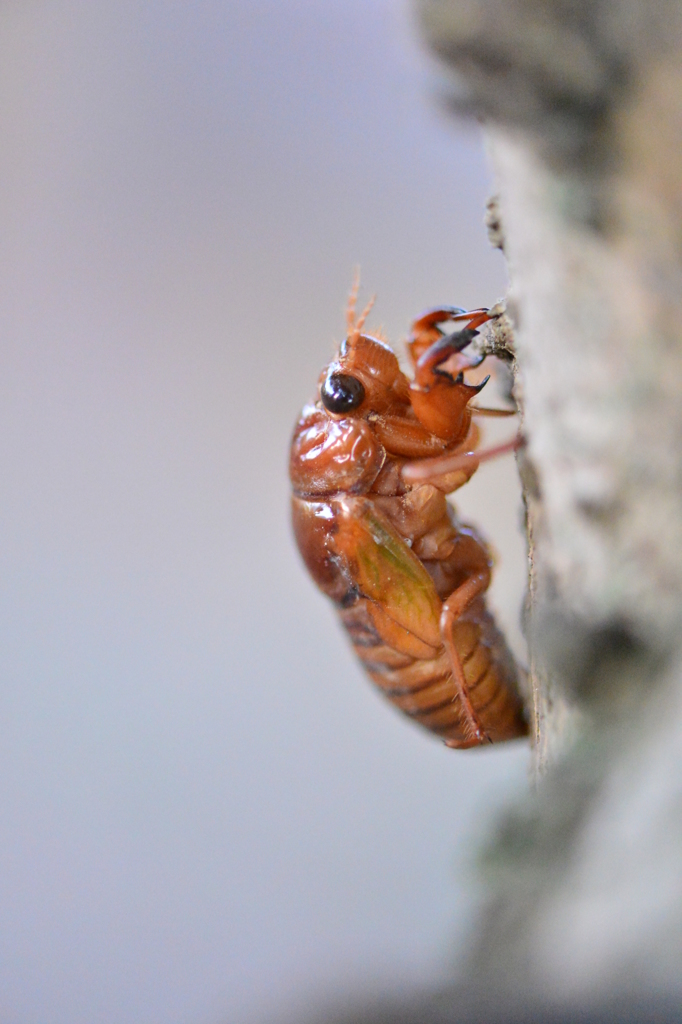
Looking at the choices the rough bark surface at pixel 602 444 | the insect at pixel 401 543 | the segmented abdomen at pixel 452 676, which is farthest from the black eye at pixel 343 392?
the rough bark surface at pixel 602 444

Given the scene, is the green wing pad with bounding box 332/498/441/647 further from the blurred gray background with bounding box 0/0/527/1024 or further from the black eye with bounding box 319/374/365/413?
the blurred gray background with bounding box 0/0/527/1024

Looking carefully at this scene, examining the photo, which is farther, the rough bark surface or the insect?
the insect

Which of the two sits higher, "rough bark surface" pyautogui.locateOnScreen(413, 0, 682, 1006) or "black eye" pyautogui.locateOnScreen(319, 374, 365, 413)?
"black eye" pyautogui.locateOnScreen(319, 374, 365, 413)

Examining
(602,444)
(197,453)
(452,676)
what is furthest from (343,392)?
(197,453)

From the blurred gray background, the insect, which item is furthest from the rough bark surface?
the blurred gray background

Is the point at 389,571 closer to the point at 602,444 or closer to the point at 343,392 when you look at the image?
the point at 343,392

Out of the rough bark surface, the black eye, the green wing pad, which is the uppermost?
the black eye

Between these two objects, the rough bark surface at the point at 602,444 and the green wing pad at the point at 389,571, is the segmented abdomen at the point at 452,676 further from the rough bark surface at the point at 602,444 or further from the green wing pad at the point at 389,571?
the rough bark surface at the point at 602,444

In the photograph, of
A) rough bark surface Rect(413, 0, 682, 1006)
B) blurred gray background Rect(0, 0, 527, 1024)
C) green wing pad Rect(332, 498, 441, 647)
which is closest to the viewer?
rough bark surface Rect(413, 0, 682, 1006)
